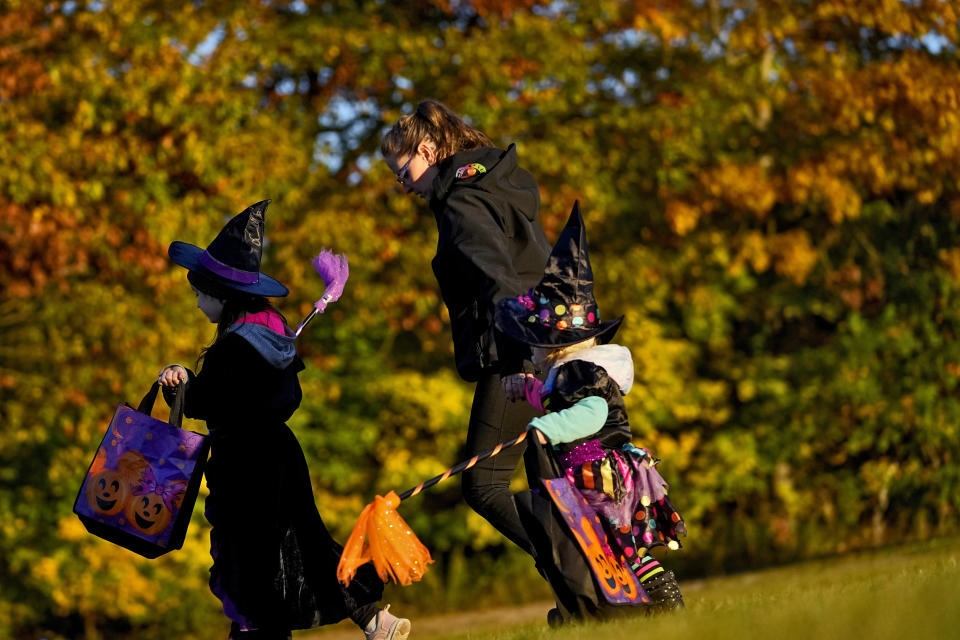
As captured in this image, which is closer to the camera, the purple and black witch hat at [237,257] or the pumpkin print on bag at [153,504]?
the pumpkin print on bag at [153,504]

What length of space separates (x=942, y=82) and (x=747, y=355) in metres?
3.95

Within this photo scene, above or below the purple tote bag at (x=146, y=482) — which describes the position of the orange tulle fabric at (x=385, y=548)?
below

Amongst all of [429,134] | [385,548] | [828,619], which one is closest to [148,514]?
[385,548]

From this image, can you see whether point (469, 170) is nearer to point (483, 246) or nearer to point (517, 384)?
point (483, 246)

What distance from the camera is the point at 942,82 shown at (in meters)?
11.4

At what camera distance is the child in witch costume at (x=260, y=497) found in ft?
15.0

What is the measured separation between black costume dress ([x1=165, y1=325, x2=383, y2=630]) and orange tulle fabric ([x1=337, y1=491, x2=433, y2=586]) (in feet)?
2.06

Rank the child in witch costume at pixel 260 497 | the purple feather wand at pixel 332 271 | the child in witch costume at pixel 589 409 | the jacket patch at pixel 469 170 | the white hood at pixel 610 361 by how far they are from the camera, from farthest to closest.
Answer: the purple feather wand at pixel 332 271
the jacket patch at pixel 469 170
the child in witch costume at pixel 260 497
the white hood at pixel 610 361
the child in witch costume at pixel 589 409

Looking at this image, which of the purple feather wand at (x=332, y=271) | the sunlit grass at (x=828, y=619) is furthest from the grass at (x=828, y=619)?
the purple feather wand at (x=332, y=271)

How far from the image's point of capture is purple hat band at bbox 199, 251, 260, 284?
4699mm

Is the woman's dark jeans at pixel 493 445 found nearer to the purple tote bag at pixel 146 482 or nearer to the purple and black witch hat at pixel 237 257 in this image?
the purple and black witch hat at pixel 237 257

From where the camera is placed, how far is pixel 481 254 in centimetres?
468

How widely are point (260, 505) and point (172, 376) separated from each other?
546 millimetres

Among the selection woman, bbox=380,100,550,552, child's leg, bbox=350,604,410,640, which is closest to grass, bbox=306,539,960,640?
child's leg, bbox=350,604,410,640
